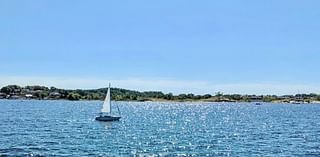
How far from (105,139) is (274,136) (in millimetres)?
30602

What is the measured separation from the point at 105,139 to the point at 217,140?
17958 millimetres

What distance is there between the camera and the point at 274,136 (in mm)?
91688

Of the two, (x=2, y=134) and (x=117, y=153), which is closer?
(x=117, y=153)

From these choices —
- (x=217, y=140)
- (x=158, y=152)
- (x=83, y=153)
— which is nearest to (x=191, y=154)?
(x=158, y=152)

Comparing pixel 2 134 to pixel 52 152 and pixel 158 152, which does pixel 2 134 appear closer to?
pixel 52 152

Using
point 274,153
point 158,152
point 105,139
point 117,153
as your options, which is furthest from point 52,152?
point 274,153

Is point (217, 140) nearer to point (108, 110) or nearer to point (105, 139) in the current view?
point (105, 139)

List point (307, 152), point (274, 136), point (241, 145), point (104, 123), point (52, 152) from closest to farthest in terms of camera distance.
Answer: point (52, 152)
point (307, 152)
point (241, 145)
point (274, 136)
point (104, 123)

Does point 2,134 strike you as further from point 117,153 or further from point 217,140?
point 217,140

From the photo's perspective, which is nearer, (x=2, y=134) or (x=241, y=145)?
(x=241, y=145)

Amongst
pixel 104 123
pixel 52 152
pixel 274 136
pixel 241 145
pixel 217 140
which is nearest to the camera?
pixel 52 152

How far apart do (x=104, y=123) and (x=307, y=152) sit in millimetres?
66687

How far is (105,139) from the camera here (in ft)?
271

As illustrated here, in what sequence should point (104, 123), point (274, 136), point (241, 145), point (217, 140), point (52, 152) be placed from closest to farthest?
point (52, 152), point (241, 145), point (217, 140), point (274, 136), point (104, 123)
